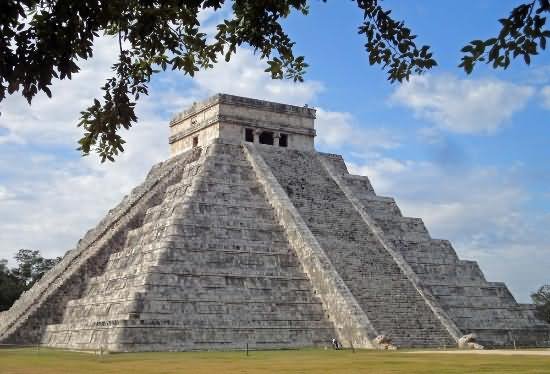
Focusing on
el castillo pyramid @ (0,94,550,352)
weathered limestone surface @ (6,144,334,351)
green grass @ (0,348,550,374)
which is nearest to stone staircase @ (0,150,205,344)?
el castillo pyramid @ (0,94,550,352)

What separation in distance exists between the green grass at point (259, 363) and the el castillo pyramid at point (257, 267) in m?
2.31

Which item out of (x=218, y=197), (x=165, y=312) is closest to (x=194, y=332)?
(x=165, y=312)

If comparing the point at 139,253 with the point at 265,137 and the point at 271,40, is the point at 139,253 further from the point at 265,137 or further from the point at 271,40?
the point at 271,40

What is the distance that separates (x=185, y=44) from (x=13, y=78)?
2.38 meters

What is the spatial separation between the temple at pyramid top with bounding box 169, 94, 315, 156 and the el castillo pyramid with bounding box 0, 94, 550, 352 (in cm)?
6

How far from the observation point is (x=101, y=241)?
95.0 ft

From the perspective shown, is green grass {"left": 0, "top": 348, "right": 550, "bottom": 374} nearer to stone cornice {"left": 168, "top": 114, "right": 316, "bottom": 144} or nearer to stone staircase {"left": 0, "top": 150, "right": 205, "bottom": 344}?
stone staircase {"left": 0, "top": 150, "right": 205, "bottom": 344}

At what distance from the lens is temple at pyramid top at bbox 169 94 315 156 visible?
3145cm

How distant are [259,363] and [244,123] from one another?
1707cm

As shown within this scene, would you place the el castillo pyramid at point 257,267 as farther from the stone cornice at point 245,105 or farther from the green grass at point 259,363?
the green grass at point 259,363

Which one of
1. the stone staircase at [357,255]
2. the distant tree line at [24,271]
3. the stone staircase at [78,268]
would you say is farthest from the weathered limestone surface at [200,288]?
the distant tree line at [24,271]

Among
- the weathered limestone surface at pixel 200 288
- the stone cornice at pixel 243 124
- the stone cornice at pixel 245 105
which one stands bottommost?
the weathered limestone surface at pixel 200 288

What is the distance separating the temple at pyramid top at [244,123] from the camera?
3145 cm

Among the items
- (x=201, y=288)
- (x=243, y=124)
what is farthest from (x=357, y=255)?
(x=243, y=124)
